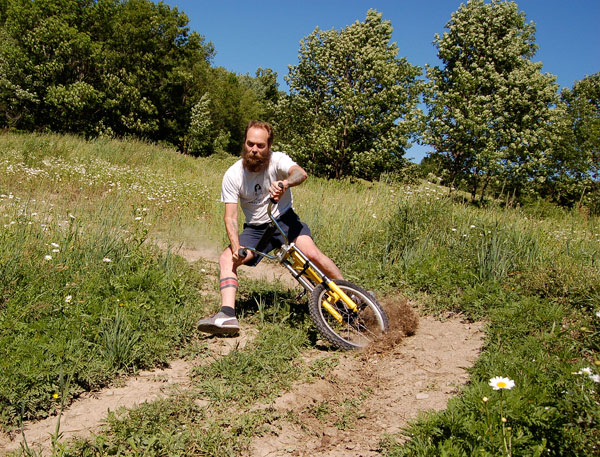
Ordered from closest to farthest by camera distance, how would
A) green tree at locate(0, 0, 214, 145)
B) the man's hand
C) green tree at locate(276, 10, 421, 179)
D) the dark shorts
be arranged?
the man's hand < the dark shorts < green tree at locate(276, 10, 421, 179) < green tree at locate(0, 0, 214, 145)

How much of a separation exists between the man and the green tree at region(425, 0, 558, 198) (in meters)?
17.8

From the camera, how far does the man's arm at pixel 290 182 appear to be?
144 inches

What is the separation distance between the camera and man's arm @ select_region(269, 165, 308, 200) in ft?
12.0

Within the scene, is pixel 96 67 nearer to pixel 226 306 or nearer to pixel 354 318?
pixel 226 306

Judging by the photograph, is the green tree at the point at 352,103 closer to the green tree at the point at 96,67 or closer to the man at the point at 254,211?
the green tree at the point at 96,67

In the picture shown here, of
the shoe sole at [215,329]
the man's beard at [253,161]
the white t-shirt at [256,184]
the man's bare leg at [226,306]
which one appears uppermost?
the man's beard at [253,161]

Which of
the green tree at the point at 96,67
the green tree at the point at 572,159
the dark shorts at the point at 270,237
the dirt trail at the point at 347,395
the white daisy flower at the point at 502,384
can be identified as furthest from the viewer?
the green tree at the point at 96,67

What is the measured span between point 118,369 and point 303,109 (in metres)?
22.8

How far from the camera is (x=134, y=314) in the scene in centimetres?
382

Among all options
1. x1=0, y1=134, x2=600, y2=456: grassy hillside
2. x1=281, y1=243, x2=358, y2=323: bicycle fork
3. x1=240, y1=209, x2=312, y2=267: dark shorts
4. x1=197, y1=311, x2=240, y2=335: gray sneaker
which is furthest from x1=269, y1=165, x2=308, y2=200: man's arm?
x1=0, y1=134, x2=600, y2=456: grassy hillside

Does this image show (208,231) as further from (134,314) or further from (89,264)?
(134,314)

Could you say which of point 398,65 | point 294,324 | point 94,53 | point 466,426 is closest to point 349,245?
point 294,324

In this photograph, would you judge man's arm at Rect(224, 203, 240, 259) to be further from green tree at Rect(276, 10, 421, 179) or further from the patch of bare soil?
green tree at Rect(276, 10, 421, 179)

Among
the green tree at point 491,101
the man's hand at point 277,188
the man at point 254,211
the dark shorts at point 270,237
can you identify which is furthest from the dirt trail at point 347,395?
the green tree at point 491,101
